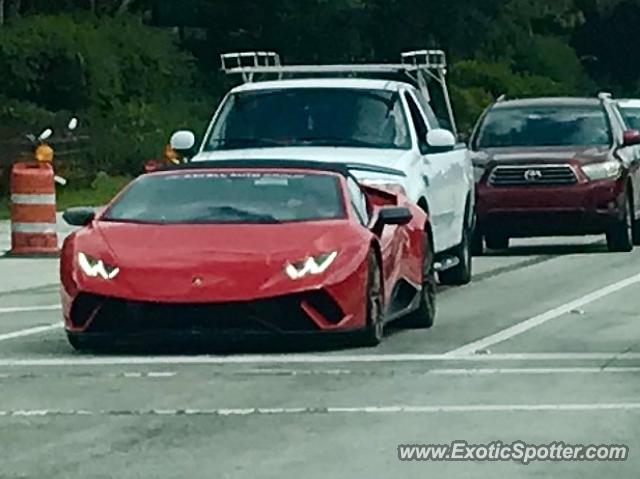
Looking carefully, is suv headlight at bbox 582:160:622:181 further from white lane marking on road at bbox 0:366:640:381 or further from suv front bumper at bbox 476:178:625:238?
white lane marking on road at bbox 0:366:640:381

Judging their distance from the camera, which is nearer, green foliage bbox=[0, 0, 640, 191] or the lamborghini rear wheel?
the lamborghini rear wheel

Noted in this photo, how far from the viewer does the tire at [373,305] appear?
50.5 feet

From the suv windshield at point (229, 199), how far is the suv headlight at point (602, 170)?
10.9m

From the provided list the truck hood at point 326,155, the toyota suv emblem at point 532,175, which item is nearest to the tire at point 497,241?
the toyota suv emblem at point 532,175

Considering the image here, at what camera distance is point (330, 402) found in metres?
12.8

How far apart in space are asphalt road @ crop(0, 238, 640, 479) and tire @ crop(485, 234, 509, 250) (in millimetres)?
9268

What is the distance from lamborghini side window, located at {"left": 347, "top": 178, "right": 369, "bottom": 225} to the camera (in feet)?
53.2

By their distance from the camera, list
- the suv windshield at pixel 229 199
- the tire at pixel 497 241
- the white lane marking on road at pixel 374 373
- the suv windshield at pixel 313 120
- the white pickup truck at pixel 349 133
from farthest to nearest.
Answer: the tire at pixel 497 241 → the suv windshield at pixel 313 120 → the white pickup truck at pixel 349 133 → the suv windshield at pixel 229 199 → the white lane marking on road at pixel 374 373

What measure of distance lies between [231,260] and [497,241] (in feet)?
44.2

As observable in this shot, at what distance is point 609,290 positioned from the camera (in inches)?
819

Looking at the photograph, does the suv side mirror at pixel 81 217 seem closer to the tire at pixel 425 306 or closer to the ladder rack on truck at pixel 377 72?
the tire at pixel 425 306

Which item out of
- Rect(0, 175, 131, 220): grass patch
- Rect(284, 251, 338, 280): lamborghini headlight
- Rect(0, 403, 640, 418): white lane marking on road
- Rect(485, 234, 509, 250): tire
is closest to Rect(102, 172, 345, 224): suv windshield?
Rect(284, 251, 338, 280): lamborghini headlight

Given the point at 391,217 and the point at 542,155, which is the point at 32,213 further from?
the point at 391,217

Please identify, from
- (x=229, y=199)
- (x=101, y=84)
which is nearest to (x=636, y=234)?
(x=229, y=199)
